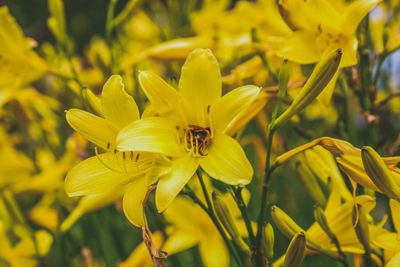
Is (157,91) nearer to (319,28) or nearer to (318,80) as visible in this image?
(318,80)

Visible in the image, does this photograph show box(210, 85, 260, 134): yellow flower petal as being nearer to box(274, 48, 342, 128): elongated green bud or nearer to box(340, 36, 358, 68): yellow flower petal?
box(274, 48, 342, 128): elongated green bud

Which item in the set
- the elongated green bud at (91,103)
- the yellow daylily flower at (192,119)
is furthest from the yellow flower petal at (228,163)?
the elongated green bud at (91,103)

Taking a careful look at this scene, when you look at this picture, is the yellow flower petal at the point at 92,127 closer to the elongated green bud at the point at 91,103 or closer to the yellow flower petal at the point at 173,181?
the elongated green bud at the point at 91,103

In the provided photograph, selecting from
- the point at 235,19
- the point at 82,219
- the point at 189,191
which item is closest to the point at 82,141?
the point at 82,219

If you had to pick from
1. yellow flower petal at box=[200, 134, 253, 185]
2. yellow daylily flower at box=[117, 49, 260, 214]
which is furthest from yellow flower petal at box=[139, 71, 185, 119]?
yellow flower petal at box=[200, 134, 253, 185]

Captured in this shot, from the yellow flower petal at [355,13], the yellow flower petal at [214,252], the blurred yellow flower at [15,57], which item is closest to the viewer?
the yellow flower petal at [355,13]

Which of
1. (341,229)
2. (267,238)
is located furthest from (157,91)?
(341,229)
